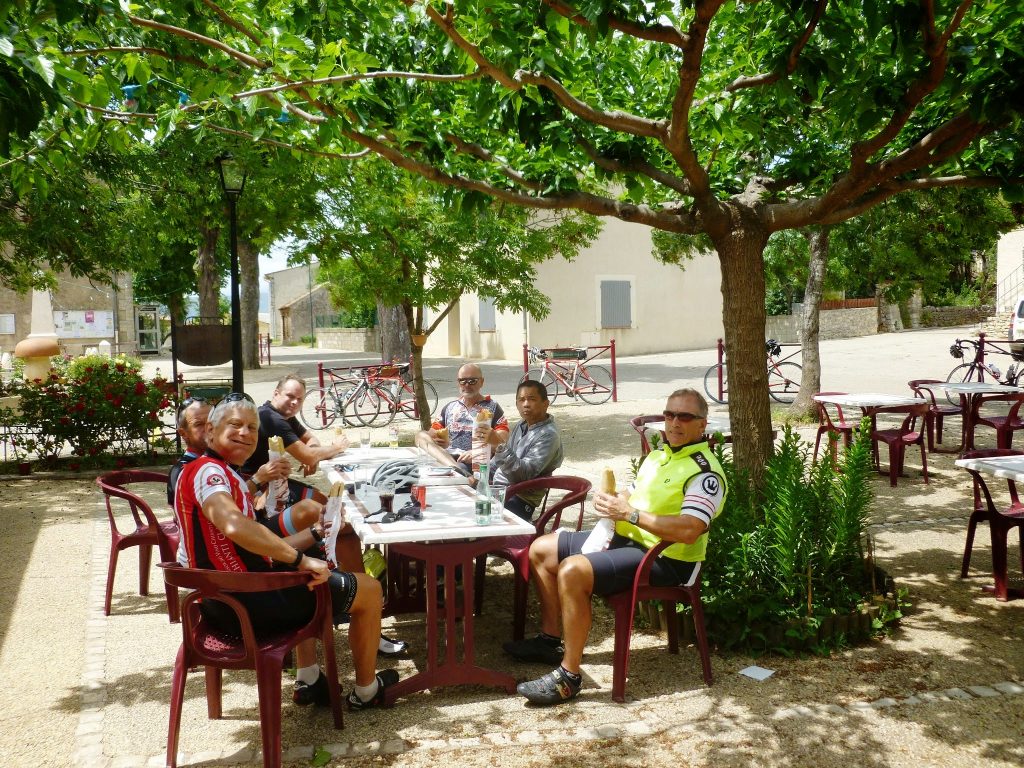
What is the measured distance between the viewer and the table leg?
396 cm

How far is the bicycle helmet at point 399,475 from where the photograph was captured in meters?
4.78

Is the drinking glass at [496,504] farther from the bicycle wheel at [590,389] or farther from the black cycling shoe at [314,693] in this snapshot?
the bicycle wheel at [590,389]

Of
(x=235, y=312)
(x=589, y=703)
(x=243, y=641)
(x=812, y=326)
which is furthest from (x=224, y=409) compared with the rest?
(x=812, y=326)

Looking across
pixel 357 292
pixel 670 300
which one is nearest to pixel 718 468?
pixel 357 292

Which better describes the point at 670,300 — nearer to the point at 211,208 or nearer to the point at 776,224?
the point at 211,208

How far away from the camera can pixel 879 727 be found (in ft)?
12.0

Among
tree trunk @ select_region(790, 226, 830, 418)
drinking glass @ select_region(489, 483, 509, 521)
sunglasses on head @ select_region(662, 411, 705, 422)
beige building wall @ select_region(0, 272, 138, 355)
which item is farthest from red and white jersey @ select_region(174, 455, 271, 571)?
beige building wall @ select_region(0, 272, 138, 355)

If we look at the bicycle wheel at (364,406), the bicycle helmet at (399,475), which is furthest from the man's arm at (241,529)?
the bicycle wheel at (364,406)

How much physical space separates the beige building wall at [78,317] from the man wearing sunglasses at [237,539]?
3440 cm

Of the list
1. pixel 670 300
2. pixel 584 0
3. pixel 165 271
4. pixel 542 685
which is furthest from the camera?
pixel 165 271

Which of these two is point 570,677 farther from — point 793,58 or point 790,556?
point 793,58

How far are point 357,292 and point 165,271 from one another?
39.0 m

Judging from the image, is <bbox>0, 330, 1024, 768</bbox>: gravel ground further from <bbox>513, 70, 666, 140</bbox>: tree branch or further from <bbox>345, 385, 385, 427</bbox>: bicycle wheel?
<bbox>345, 385, 385, 427</bbox>: bicycle wheel

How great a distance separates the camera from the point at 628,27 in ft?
12.5
